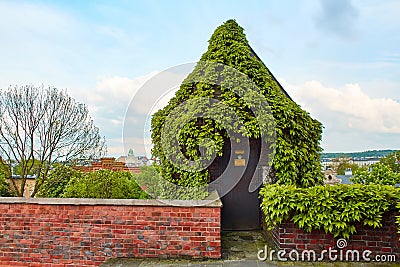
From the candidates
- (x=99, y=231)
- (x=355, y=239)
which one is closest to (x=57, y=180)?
(x=99, y=231)

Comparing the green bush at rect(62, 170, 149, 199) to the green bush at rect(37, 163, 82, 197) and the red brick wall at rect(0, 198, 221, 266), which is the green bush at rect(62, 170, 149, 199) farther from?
the red brick wall at rect(0, 198, 221, 266)

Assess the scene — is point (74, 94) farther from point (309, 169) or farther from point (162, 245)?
point (309, 169)

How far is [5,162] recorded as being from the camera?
8.43 meters

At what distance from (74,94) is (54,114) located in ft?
2.77

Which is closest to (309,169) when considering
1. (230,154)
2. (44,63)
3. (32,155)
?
(230,154)

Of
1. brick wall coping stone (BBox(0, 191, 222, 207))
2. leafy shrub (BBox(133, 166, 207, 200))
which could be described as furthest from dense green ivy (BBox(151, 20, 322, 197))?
brick wall coping stone (BBox(0, 191, 222, 207))

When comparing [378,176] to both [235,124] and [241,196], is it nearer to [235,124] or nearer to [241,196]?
[241,196]

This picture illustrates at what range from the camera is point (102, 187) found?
6340 mm

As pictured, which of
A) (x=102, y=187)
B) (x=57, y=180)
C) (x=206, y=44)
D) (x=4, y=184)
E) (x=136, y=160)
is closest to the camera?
(x=206, y=44)

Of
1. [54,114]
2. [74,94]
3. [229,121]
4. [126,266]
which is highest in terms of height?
[74,94]

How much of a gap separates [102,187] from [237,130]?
3.23 m

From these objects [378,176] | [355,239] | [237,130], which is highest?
[237,130]

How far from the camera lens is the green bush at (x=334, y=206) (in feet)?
12.2

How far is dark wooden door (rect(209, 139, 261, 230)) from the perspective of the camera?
5609 millimetres
